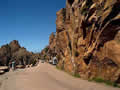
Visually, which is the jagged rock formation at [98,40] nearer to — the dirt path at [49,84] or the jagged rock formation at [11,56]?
the dirt path at [49,84]

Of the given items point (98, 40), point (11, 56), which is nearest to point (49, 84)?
point (98, 40)

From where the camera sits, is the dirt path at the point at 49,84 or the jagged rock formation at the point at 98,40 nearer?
the dirt path at the point at 49,84

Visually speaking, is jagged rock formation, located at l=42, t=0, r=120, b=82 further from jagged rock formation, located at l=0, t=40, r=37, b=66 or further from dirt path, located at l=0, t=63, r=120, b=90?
jagged rock formation, located at l=0, t=40, r=37, b=66

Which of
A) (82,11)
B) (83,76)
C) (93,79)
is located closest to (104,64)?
(93,79)

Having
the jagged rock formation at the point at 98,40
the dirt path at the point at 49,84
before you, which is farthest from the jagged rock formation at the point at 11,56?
the jagged rock formation at the point at 98,40

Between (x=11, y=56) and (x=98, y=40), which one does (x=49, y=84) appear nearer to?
(x=98, y=40)

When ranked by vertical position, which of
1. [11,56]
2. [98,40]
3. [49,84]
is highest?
[11,56]

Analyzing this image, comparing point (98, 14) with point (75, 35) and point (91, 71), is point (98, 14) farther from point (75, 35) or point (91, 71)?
point (91, 71)

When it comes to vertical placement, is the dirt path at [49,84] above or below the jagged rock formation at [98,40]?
below

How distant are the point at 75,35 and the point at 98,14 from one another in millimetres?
3949

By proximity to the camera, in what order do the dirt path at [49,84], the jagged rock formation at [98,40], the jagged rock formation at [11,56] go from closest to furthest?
the dirt path at [49,84] < the jagged rock formation at [98,40] < the jagged rock formation at [11,56]

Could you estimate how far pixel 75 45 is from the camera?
12.0 m

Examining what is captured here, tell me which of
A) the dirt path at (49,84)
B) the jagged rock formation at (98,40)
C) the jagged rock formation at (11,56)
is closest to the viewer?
the dirt path at (49,84)

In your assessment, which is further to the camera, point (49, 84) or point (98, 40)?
point (98, 40)
